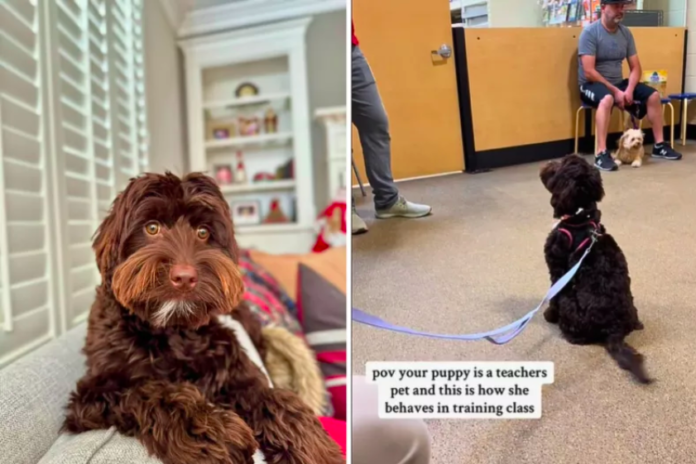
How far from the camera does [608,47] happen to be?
81cm

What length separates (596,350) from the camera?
0.82 meters

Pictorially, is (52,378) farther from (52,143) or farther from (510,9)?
(510,9)

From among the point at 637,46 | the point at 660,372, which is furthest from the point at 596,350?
the point at 637,46

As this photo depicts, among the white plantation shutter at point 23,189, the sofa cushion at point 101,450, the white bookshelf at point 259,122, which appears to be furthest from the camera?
the white bookshelf at point 259,122

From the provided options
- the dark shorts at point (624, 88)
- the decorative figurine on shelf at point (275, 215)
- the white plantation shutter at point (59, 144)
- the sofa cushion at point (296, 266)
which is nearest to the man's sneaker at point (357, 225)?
the dark shorts at point (624, 88)

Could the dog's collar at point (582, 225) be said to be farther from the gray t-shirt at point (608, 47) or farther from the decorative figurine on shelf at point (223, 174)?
the decorative figurine on shelf at point (223, 174)

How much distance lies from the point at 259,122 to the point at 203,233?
86 centimetres

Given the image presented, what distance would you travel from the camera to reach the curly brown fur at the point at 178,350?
0.75 m

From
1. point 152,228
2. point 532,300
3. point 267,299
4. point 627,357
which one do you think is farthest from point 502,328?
point 267,299

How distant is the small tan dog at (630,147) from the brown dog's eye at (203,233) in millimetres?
589

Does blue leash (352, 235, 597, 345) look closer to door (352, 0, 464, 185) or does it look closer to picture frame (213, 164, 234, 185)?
door (352, 0, 464, 185)

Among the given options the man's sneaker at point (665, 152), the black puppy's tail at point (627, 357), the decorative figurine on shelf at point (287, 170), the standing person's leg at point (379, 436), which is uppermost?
the decorative figurine on shelf at point (287, 170)

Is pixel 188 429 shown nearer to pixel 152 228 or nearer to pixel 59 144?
pixel 152 228

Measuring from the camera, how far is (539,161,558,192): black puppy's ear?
841mm
